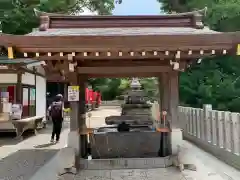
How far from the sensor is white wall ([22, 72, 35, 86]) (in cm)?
→ 1638

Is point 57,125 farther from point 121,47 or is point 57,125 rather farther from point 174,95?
point 121,47

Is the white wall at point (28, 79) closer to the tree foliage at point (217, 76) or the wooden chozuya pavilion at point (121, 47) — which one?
the wooden chozuya pavilion at point (121, 47)

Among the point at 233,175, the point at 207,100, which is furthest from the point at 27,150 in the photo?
the point at 207,100

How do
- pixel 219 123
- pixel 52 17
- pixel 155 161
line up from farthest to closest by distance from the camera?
pixel 219 123, pixel 52 17, pixel 155 161

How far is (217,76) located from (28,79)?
9151 mm

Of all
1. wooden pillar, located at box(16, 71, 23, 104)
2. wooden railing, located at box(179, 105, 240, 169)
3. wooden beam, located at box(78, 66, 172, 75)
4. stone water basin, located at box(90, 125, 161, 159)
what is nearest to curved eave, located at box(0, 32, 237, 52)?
wooden beam, located at box(78, 66, 172, 75)

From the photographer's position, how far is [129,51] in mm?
7395

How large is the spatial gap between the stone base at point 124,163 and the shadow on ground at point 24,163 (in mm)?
1399

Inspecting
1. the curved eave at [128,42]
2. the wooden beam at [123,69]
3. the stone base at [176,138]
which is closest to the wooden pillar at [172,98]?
the stone base at [176,138]

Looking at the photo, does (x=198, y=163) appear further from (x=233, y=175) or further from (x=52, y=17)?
(x=52, y=17)

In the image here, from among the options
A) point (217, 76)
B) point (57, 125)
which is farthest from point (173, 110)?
point (217, 76)

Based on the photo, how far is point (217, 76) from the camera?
17141 mm

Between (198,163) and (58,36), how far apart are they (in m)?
4.75

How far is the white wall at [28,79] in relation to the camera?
53.7 feet
